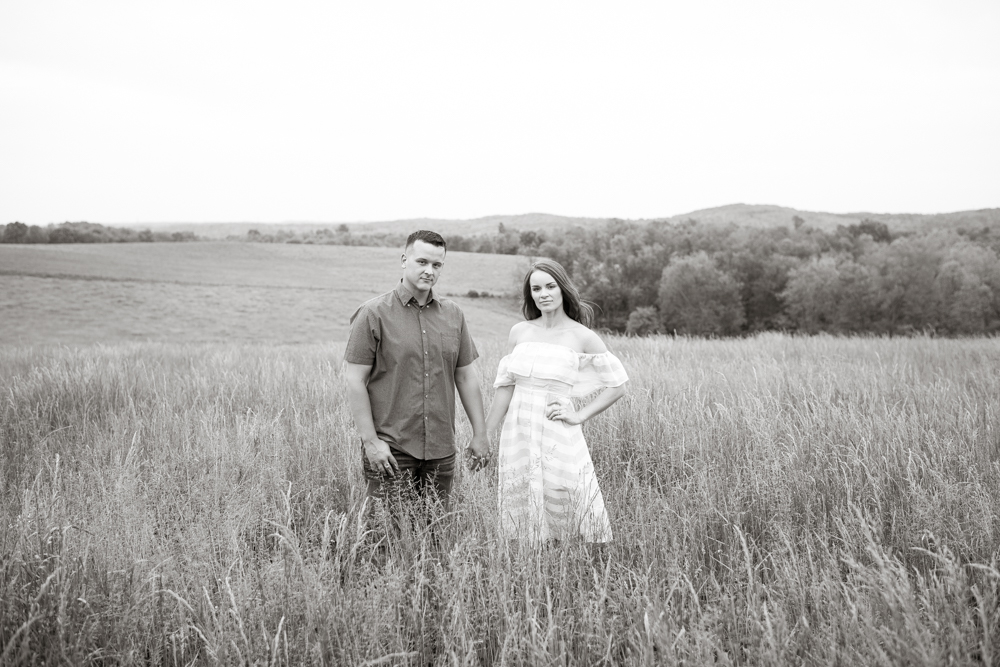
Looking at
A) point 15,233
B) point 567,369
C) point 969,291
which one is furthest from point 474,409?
point 15,233

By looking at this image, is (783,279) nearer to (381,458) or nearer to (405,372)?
(405,372)

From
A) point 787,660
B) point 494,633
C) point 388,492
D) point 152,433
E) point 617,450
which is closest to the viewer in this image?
point 787,660

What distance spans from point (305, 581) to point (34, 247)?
61.1 m

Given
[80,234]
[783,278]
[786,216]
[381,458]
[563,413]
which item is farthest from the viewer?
[786,216]

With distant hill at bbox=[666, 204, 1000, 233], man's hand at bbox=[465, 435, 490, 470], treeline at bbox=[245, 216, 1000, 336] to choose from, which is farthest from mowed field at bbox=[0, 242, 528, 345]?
distant hill at bbox=[666, 204, 1000, 233]

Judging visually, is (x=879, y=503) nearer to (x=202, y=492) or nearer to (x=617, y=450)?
(x=617, y=450)

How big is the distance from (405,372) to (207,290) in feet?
145

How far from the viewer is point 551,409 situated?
3133mm

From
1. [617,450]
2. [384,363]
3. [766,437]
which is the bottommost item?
[617,450]

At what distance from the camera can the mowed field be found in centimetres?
2903

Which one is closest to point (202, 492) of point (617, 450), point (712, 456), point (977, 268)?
point (617, 450)

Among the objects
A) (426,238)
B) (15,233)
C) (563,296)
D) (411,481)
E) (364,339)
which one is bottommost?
(411,481)

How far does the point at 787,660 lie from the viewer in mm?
2012

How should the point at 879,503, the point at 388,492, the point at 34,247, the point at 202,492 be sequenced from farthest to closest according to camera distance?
the point at 34,247, the point at 202,492, the point at 879,503, the point at 388,492
